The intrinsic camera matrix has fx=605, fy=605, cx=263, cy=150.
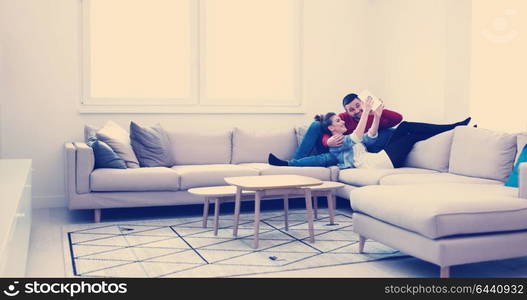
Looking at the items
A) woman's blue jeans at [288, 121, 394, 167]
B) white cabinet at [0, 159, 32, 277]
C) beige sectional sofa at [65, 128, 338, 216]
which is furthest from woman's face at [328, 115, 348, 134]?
white cabinet at [0, 159, 32, 277]

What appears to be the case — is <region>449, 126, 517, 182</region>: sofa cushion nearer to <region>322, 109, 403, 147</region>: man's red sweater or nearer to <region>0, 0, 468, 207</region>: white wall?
<region>322, 109, 403, 147</region>: man's red sweater

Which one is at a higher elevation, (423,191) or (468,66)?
(468,66)

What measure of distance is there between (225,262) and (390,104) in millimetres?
3885

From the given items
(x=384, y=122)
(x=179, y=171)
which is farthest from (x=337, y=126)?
(x=179, y=171)

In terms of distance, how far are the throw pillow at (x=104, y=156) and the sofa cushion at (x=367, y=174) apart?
6.71 feet

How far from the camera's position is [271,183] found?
422cm

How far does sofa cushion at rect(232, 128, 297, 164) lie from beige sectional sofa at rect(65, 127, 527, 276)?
10mm

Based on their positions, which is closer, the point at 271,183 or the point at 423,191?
the point at 423,191

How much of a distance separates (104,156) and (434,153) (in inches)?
115

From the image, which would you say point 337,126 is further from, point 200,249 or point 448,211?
point 448,211

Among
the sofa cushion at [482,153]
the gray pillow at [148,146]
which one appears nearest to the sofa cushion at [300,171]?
the gray pillow at [148,146]

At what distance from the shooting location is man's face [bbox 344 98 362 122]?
19.7 ft

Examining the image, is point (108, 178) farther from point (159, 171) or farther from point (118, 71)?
point (118, 71)

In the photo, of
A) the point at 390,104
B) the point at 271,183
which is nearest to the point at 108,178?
the point at 271,183
